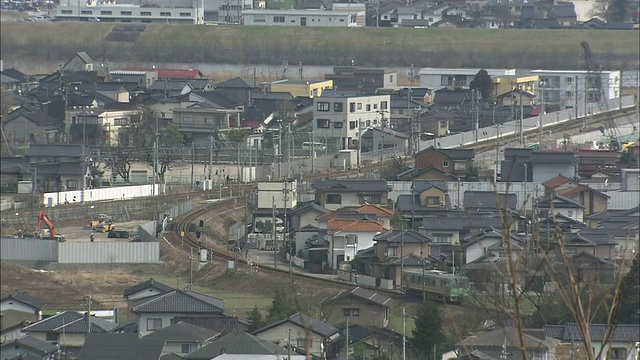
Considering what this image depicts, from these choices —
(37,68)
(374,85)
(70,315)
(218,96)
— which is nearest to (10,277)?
(70,315)

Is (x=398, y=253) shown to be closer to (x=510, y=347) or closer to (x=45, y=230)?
(x=45, y=230)

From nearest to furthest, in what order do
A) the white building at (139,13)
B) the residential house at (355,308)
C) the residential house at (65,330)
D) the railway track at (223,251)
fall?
the residential house at (65,330)
the residential house at (355,308)
the railway track at (223,251)
the white building at (139,13)

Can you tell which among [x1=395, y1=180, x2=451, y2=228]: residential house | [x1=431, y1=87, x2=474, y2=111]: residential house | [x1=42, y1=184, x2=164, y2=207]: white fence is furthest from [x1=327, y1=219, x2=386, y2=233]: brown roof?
[x1=431, y1=87, x2=474, y2=111]: residential house

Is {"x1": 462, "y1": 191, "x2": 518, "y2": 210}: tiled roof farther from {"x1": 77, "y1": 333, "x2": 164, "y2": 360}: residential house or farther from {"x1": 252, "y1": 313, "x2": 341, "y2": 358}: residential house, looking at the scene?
{"x1": 77, "y1": 333, "x2": 164, "y2": 360}: residential house

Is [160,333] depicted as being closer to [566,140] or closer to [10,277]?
[10,277]

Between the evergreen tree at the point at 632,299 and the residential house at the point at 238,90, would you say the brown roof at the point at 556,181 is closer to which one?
the evergreen tree at the point at 632,299

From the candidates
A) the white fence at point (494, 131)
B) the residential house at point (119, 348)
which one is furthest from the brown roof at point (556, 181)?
the residential house at point (119, 348)

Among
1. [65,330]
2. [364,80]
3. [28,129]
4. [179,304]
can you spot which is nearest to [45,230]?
[179,304]
